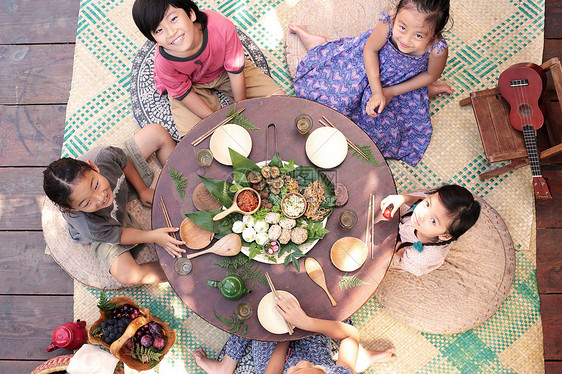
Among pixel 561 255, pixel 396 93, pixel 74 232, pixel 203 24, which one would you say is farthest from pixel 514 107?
pixel 74 232

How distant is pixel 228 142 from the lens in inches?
71.7

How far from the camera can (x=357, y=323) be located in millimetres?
2428

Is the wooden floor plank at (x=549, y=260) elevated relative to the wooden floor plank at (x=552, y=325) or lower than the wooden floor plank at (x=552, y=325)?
elevated

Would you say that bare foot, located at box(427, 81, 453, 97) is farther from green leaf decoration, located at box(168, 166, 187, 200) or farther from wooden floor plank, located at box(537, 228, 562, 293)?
green leaf decoration, located at box(168, 166, 187, 200)

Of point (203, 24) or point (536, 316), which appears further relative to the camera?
point (536, 316)

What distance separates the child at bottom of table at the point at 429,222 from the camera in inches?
65.6

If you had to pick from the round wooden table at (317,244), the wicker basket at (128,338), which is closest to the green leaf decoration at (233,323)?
the round wooden table at (317,244)

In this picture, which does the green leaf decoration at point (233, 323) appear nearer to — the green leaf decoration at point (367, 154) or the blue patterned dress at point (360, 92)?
the green leaf decoration at point (367, 154)

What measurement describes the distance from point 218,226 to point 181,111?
907 mm

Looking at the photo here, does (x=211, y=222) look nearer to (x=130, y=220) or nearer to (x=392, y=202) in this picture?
(x=130, y=220)

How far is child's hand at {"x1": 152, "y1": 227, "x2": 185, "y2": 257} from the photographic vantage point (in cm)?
176

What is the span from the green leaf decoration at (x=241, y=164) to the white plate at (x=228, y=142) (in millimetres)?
72

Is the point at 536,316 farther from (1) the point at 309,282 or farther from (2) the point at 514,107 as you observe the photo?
(1) the point at 309,282

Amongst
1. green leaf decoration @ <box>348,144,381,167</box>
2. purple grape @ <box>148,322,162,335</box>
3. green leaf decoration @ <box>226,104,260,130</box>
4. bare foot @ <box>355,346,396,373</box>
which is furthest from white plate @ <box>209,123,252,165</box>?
bare foot @ <box>355,346,396,373</box>
